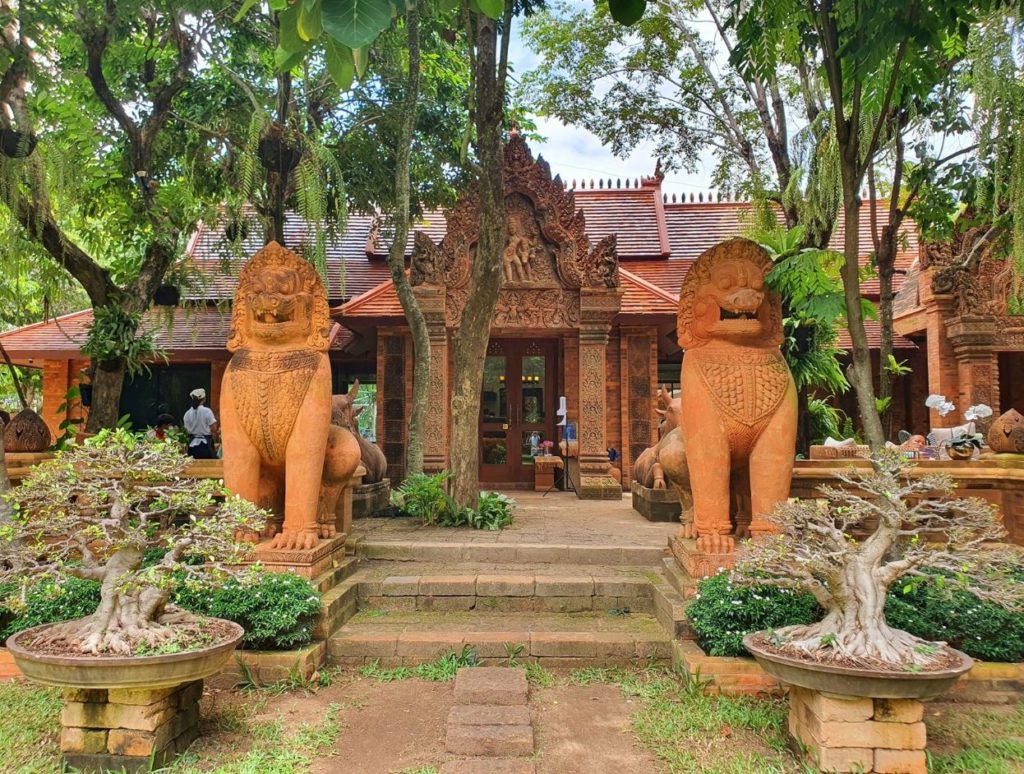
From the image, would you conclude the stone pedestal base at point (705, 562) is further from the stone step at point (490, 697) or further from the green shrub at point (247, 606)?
the green shrub at point (247, 606)

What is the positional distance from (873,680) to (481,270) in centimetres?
550

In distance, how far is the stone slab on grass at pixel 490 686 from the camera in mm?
3674

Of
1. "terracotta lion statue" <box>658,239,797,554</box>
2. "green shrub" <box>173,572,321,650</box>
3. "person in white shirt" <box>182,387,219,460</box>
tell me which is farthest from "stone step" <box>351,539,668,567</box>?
"person in white shirt" <box>182,387,219,460</box>

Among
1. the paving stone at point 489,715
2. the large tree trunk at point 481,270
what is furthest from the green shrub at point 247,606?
the large tree trunk at point 481,270

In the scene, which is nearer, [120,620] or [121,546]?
[120,620]

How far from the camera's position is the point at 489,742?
3230 mm

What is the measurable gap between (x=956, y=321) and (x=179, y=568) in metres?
12.5

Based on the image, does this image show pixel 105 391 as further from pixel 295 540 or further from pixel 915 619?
pixel 915 619

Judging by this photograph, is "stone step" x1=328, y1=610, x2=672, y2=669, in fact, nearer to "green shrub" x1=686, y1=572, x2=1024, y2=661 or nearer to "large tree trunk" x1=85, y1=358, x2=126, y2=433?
"green shrub" x1=686, y1=572, x2=1024, y2=661

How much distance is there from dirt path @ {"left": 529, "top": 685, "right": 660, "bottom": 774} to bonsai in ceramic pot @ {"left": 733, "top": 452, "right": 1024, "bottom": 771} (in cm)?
82

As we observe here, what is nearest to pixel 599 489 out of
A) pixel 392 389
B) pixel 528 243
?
pixel 392 389

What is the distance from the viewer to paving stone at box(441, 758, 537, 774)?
3.00 m

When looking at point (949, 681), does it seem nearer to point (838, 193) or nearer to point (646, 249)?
point (838, 193)

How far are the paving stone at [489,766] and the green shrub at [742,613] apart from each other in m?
1.38
